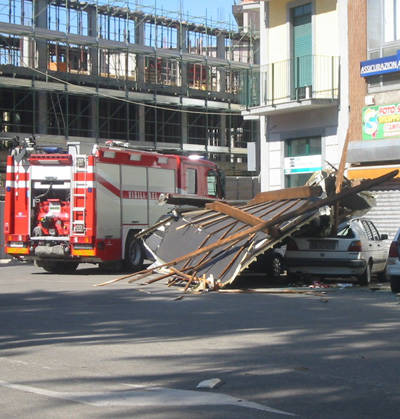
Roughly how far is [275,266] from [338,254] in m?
2.70

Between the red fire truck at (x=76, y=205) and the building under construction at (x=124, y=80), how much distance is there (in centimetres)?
2276

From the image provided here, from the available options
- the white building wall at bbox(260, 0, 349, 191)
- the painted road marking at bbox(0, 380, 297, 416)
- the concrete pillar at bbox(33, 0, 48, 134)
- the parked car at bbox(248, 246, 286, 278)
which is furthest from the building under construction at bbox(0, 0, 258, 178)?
the painted road marking at bbox(0, 380, 297, 416)

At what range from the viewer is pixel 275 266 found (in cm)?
1866

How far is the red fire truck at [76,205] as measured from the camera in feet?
62.4

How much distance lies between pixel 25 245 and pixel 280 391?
1412 centimetres

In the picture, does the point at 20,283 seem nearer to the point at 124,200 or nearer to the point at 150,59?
the point at 124,200

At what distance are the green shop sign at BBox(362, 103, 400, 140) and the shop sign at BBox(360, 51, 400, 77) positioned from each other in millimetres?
1023

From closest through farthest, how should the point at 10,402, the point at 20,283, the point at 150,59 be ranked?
1. the point at 10,402
2. the point at 20,283
3. the point at 150,59

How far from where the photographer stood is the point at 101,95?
4509 centimetres

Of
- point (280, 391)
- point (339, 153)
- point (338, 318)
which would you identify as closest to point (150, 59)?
point (339, 153)

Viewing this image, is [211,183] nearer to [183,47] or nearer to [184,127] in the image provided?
[184,127]

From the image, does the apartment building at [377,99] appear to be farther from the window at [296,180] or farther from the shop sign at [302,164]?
the window at [296,180]

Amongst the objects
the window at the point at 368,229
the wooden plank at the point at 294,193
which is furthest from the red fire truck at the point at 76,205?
the window at the point at 368,229

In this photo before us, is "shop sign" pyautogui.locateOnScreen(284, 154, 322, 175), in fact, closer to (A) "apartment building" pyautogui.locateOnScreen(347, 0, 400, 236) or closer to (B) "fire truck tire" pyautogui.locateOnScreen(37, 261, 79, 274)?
(A) "apartment building" pyautogui.locateOnScreen(347, 0, 400, 236)
